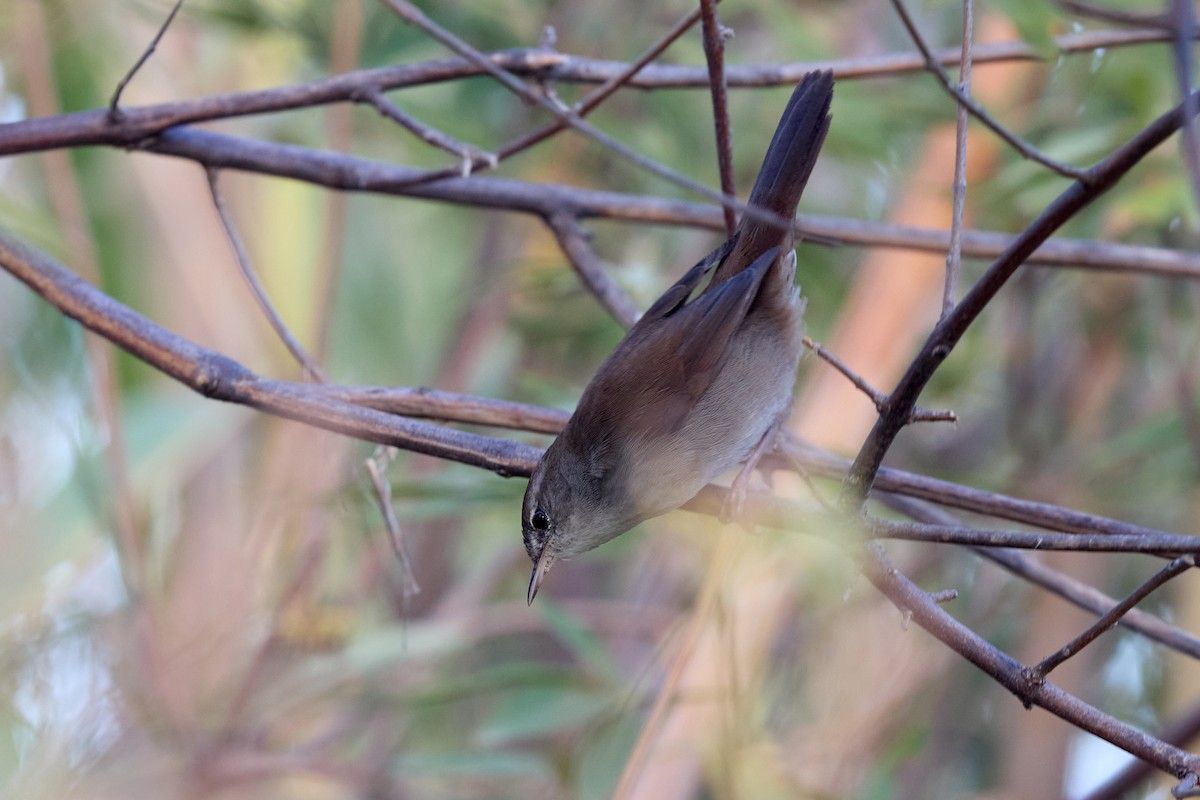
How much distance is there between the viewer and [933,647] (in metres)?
3.79

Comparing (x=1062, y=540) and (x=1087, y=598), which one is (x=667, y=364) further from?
(x=1062, y=540)

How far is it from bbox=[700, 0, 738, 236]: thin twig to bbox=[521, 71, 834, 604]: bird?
12.7 inches

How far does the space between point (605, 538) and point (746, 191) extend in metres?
2.42

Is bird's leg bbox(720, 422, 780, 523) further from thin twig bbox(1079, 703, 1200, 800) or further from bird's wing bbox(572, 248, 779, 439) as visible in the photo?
thin twig bbox(1079, 703, 1200, 800)

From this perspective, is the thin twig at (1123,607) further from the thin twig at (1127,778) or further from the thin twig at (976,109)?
the thin twig at (1127,778)

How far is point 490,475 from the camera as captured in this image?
9.93 feet

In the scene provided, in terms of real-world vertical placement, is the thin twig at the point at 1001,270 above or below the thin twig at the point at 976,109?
below

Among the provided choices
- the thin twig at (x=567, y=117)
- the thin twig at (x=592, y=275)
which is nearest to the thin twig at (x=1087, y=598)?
the thin twig at (x=567, y=117)

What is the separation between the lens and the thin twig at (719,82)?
5.99ft

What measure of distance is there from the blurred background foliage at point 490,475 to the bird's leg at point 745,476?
24 centimetres

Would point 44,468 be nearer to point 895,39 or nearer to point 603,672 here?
point 603,672

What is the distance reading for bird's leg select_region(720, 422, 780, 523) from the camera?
2068mm

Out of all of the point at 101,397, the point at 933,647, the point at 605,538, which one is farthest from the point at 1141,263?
the point at 101,397

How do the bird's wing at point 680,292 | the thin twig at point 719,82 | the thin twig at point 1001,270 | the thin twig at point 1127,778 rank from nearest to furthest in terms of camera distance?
the thin twig at point 1001,270 → the thin twig at point 719,82 → the thin twig at point 1127,778 → the bird's wing at point 680,292
